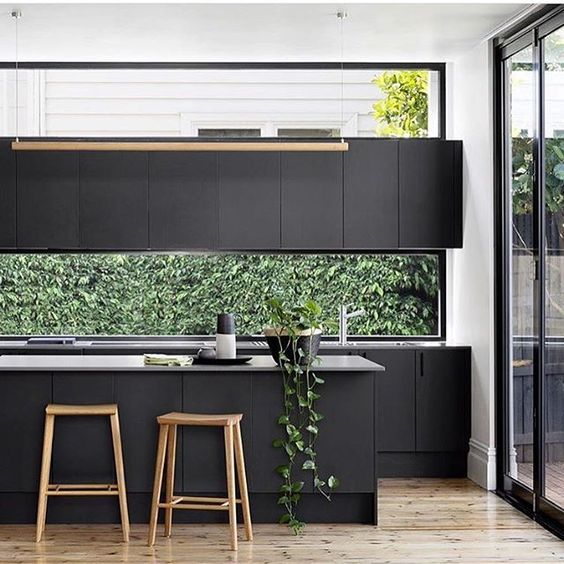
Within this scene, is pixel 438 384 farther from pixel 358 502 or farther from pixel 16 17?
pixel 16 17

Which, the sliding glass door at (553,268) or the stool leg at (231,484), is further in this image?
the sliding glass door at (553,268)

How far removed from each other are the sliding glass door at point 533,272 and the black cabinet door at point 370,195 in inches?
38.8

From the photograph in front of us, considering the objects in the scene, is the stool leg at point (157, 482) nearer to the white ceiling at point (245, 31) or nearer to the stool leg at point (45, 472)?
the stool leg at point (45, 472)

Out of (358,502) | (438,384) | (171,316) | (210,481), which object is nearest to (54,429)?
(210,481)

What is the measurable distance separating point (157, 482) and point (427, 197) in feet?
10.2

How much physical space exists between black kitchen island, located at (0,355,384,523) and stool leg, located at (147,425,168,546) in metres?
0.31

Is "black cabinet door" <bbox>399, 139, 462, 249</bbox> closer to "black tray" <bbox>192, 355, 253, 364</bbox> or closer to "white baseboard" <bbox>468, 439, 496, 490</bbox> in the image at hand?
"white baseboard" <bbox>468, 439, 496, 490</bbox>

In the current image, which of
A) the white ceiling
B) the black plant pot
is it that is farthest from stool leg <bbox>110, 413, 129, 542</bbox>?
the white ceiling

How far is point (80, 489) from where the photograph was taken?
568 centimetres

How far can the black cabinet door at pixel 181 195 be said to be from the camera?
734 centimetres

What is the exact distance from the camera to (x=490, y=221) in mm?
6777

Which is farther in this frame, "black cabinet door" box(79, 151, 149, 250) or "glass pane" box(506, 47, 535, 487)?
"black cabinet door" box(79, 151, 149, 250)

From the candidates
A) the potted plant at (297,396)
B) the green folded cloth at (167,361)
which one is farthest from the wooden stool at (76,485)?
the potted plant at (297,396)

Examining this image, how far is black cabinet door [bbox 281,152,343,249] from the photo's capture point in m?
7.38
